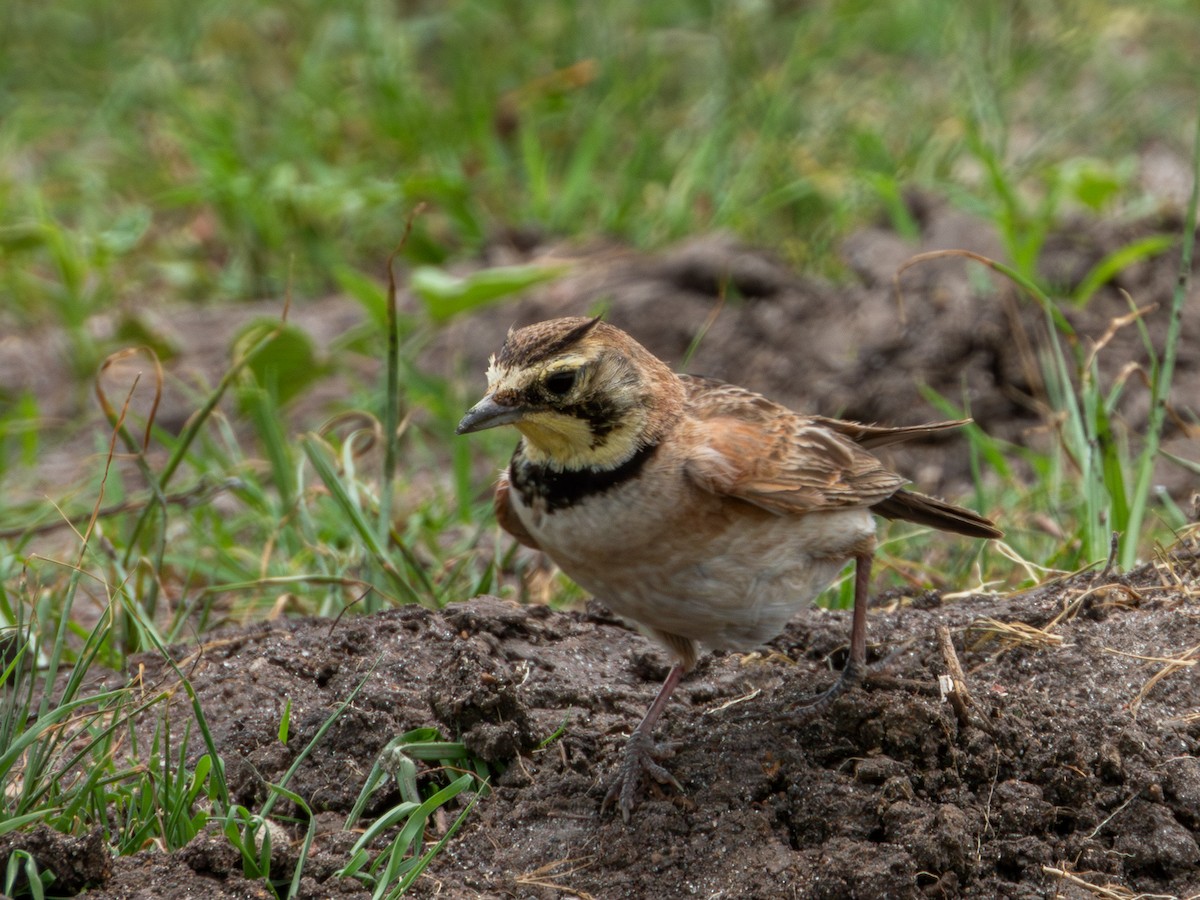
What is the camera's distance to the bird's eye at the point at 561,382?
406cm

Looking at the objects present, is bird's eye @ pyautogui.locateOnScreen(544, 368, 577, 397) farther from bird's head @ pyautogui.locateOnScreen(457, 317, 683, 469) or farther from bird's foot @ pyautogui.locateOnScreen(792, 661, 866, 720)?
bird's foot @ pyautogui.locateOnScreen(792, 661, 866, 720)

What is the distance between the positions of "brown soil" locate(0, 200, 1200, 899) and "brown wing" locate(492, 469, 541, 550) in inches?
9.5

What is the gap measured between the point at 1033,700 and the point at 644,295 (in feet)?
13.5

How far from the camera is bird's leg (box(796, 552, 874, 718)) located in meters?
4.19

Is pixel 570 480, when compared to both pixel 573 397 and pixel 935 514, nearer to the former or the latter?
pixel 573 397

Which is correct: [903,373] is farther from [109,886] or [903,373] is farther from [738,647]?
[109,886]

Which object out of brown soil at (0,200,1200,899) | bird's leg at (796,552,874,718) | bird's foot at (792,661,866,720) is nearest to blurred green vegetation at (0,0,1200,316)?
bird's leg at (796,552,874,718)

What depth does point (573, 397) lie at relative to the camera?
410 cm

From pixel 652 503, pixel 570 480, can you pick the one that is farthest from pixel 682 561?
pixel 570 480

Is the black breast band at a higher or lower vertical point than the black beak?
lower

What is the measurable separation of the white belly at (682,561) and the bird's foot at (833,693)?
0.21 metres

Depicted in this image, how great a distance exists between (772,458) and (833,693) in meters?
0.65

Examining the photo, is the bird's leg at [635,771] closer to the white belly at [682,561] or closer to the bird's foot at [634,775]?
the bird's foot at [634,775]

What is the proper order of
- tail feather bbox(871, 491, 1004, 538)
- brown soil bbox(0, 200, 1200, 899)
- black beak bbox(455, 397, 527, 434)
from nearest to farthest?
brown soil bbox(0, 200, 1200, 899) → black beak bbox(455, 397, 527, 434) → tail feather bbox(871, 491, 1004, 538)
